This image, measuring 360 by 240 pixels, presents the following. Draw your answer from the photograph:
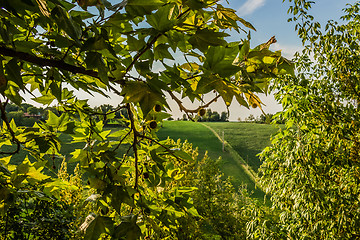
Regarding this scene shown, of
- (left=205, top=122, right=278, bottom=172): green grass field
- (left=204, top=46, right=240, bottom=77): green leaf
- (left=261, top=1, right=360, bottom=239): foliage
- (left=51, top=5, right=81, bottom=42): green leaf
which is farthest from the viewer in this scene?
(left=205, top=122, right=278, bottom=172): green grass field

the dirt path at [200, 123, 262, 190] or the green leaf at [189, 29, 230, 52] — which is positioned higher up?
the green leaf at [189, 29, 230, 52]

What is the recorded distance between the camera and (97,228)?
2.41 feet

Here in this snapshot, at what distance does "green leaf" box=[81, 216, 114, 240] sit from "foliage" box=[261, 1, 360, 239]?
2640mm

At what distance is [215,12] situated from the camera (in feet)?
2.35

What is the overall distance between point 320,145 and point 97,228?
3059 mm

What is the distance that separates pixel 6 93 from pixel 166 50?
0.53 meters

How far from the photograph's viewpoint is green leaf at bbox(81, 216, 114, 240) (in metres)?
0.73

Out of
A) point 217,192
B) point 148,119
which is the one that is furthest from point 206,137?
point 148,119

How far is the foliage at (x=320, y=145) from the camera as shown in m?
2.85

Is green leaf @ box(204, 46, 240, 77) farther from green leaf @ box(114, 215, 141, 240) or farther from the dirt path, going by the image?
the dirt path

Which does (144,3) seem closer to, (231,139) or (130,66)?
(130,66)

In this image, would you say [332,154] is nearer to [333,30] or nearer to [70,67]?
[333,30]

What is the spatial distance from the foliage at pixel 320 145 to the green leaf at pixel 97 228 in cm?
264

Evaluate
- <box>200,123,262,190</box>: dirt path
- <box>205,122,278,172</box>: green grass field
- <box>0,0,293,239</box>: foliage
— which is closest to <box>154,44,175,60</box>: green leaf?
<box>0,0,293,239</box>: foliage
